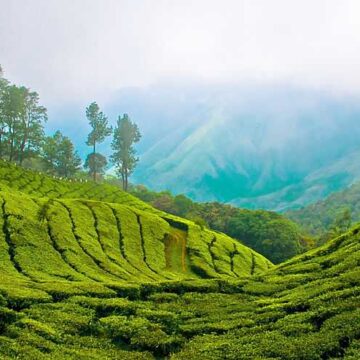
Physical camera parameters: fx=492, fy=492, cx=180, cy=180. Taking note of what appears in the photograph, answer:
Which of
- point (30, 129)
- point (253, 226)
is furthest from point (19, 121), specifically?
point (253, 226)

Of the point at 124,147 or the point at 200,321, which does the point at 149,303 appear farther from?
the point at 124,147

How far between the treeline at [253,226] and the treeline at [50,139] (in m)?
17.3

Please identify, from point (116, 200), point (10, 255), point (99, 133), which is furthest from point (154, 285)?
point (99, 133)

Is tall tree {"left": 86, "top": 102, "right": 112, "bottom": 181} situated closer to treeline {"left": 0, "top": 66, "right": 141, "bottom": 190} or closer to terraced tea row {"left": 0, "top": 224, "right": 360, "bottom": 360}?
treeline {"left": 0, "top": 66, "right": 141, "bottom": 190}

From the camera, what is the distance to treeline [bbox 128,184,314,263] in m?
117

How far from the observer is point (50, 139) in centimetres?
14225

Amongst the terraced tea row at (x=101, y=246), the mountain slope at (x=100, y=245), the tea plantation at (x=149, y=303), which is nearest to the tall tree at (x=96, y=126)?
the mountain slope at (x=100, y=245)

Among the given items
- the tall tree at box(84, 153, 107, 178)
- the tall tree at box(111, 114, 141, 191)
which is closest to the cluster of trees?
the tall tree at box(111, 114, 141, 191)

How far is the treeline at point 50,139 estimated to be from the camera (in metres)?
117

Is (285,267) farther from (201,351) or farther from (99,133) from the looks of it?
(99,133)

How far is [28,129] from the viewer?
121438 millimetres

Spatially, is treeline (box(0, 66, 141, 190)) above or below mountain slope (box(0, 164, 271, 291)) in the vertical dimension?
above

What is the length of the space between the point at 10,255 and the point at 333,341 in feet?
115

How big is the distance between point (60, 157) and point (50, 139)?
7267 millimetres
